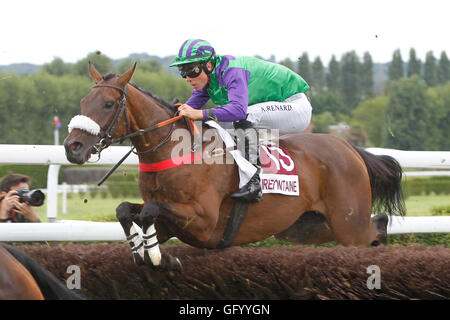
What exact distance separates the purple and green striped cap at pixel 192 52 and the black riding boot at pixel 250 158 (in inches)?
18.9

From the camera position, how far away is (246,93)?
163 inches

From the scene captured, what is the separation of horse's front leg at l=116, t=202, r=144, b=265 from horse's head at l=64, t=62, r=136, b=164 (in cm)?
41

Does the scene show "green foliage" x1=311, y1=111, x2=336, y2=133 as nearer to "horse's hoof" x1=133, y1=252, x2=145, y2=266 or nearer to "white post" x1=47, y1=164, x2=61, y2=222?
"white post" x1=47, y1=164, x2=61, y2=222

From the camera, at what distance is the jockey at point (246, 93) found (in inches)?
161

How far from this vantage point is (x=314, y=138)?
4.80 metres

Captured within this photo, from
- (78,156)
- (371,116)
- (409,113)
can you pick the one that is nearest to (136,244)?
(78,156)

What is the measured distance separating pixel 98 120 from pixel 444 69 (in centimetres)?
9444

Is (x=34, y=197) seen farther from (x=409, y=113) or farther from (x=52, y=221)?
(x=409, y=113)

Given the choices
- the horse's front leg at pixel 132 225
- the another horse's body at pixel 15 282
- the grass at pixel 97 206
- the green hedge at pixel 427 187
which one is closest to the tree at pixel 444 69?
the green hedge at pixel 427 187

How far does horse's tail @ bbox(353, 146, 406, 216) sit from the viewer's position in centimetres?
502

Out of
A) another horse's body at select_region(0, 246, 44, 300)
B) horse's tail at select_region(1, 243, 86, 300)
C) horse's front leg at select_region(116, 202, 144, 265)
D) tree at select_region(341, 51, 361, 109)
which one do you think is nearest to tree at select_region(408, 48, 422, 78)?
tree at select_region(341, 51, 361, 109)
